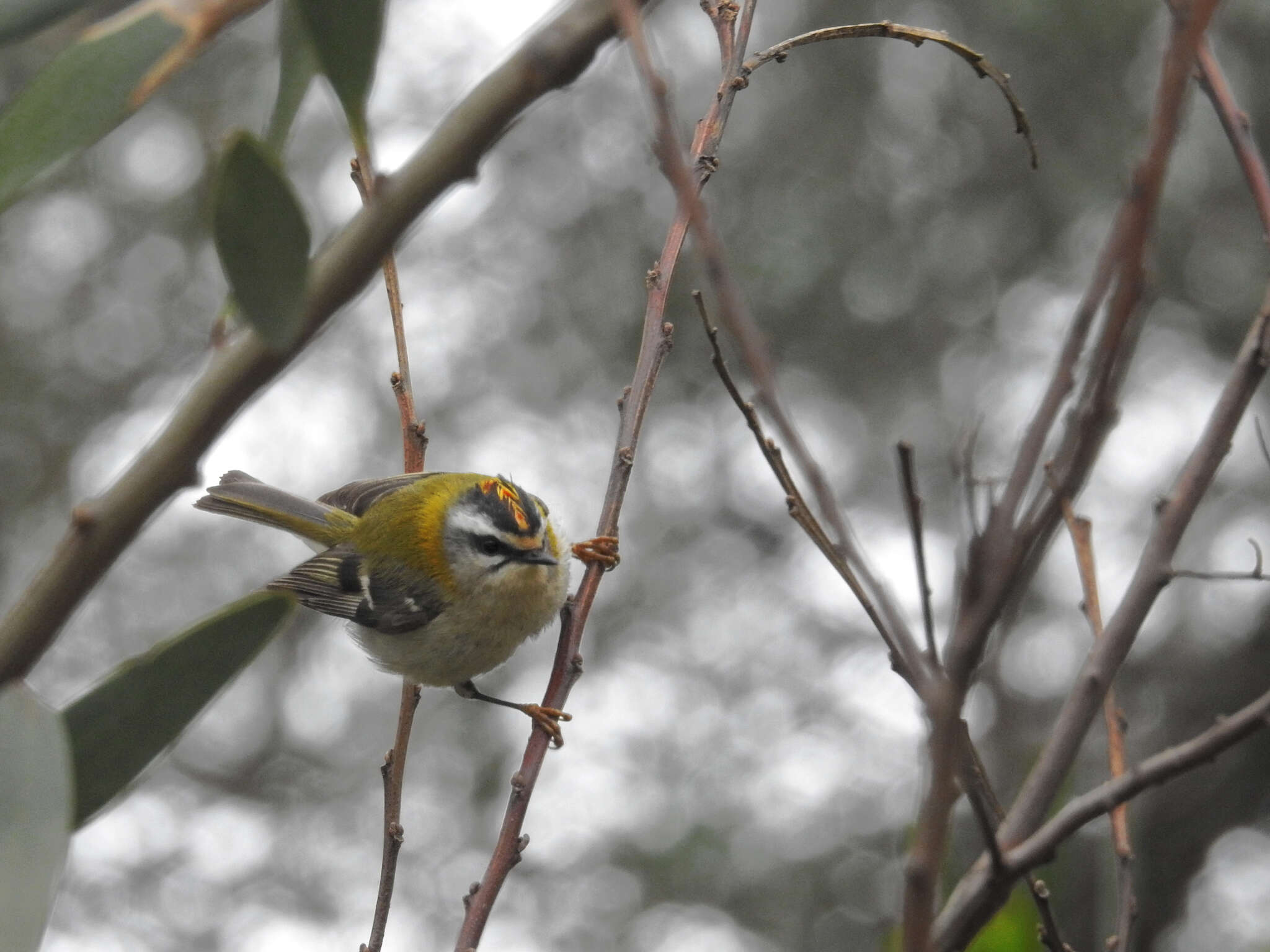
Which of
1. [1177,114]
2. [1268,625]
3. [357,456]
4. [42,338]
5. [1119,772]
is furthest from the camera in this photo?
[42,338]

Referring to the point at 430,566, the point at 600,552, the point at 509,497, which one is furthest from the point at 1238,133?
the point at 430,566

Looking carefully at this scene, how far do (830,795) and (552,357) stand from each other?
100 inches

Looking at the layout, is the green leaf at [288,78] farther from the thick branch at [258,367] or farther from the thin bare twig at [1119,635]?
the thin bare twig at [1119,635]

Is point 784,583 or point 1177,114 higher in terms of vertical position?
point 784,583

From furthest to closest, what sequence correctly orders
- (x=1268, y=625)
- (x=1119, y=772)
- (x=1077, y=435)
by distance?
1. (x=1268, y=625)
2. (x=1119, y=772)
3. (x=1077, y=435)

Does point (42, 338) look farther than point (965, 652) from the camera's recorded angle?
Yes

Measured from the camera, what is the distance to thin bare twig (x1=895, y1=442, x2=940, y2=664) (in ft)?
2.08

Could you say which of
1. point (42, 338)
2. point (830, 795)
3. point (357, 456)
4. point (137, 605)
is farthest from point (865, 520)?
point (42, 338)

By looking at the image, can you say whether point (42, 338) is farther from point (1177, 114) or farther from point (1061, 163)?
point (1177, 114)

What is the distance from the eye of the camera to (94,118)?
0.68 m

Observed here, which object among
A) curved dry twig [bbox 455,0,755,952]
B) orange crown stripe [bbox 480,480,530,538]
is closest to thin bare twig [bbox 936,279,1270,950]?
curved dry twig [bbox 455,0,755,952]

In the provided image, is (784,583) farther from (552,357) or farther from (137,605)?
(137,605)

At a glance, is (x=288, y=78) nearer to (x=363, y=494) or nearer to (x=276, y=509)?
(x=276, y=509)

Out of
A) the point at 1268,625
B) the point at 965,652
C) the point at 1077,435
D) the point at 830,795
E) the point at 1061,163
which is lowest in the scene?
the point at 965,652
